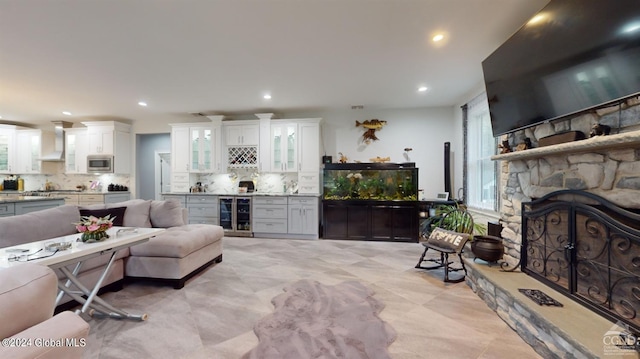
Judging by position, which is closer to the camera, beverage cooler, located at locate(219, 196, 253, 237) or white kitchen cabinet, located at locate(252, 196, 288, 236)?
white kitchen cabinet, located at locate(252, 196, 288, 236)

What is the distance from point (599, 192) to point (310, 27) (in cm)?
271

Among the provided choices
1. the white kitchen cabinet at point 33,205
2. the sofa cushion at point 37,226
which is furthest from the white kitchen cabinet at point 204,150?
the sofa cushion at point 37,226

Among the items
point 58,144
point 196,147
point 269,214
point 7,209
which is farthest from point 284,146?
point 58,144

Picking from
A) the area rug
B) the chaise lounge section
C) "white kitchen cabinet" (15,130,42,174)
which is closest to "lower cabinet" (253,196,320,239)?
the area rug

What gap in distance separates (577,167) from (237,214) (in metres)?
5.27

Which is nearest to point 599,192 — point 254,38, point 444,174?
point 254,38

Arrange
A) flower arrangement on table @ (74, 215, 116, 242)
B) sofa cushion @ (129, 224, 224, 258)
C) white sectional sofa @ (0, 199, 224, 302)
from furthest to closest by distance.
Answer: sofa cushion @ (129, 224, 224, 258)
white sectional sofa @ (0, 199, 224, 302)
flower arrangement on table @ (74, 215, 116, 242)

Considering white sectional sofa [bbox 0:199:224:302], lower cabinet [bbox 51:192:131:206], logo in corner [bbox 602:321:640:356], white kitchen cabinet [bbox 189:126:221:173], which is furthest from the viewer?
lower cabinet [bbox 51:192:131:206]

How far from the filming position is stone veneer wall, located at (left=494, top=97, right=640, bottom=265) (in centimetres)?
167

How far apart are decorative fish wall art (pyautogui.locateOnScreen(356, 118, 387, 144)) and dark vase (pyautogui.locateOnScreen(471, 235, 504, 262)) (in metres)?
3.33

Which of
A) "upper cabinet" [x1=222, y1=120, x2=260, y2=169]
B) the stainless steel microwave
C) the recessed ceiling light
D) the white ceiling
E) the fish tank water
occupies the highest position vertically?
the white ceiling

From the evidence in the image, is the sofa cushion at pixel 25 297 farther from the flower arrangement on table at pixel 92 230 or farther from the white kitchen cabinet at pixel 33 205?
the white kitchen cabinet at pixel 33 205

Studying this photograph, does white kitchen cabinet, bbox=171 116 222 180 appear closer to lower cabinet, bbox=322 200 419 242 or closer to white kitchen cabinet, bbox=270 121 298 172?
white kitchen cabinet, bbox=270 121 298 172

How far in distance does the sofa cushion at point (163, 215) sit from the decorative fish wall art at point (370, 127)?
12.8 ft
